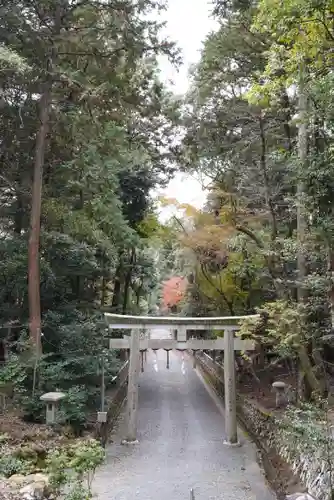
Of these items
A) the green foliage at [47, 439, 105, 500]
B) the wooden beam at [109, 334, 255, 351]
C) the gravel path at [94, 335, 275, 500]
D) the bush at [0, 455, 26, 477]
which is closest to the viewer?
the green foliage at [47, 439, 105, 500]

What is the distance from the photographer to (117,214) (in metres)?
14.2

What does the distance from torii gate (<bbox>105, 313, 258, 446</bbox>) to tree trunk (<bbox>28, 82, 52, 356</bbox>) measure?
1.84 meters

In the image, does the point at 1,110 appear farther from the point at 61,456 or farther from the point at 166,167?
the point at 166,167

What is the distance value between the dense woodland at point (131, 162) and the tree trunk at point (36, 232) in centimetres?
3

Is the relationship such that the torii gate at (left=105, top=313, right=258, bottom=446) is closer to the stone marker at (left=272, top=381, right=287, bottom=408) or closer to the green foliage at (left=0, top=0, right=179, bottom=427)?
the green foliage at (left=0, top=0, right=179, bottom=427)

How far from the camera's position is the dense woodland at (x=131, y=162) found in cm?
852

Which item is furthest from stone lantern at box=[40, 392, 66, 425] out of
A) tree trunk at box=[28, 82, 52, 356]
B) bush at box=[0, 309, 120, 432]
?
tree trunk at box=[28, 82, 52, 356]

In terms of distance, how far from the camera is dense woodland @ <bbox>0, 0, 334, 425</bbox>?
852cm

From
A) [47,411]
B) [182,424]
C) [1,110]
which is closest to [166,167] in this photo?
[1,110]

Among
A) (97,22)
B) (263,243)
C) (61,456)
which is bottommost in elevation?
(61,456)

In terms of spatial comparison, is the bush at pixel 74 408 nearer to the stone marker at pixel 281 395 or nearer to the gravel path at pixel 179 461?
the gravel path at pixel 179 461

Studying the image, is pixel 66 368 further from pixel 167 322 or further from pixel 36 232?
pixel 36 232

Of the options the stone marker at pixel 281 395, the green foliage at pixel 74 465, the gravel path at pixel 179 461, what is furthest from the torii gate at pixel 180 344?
the green foliage at pixel 74 465

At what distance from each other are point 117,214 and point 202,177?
3.99 metres
